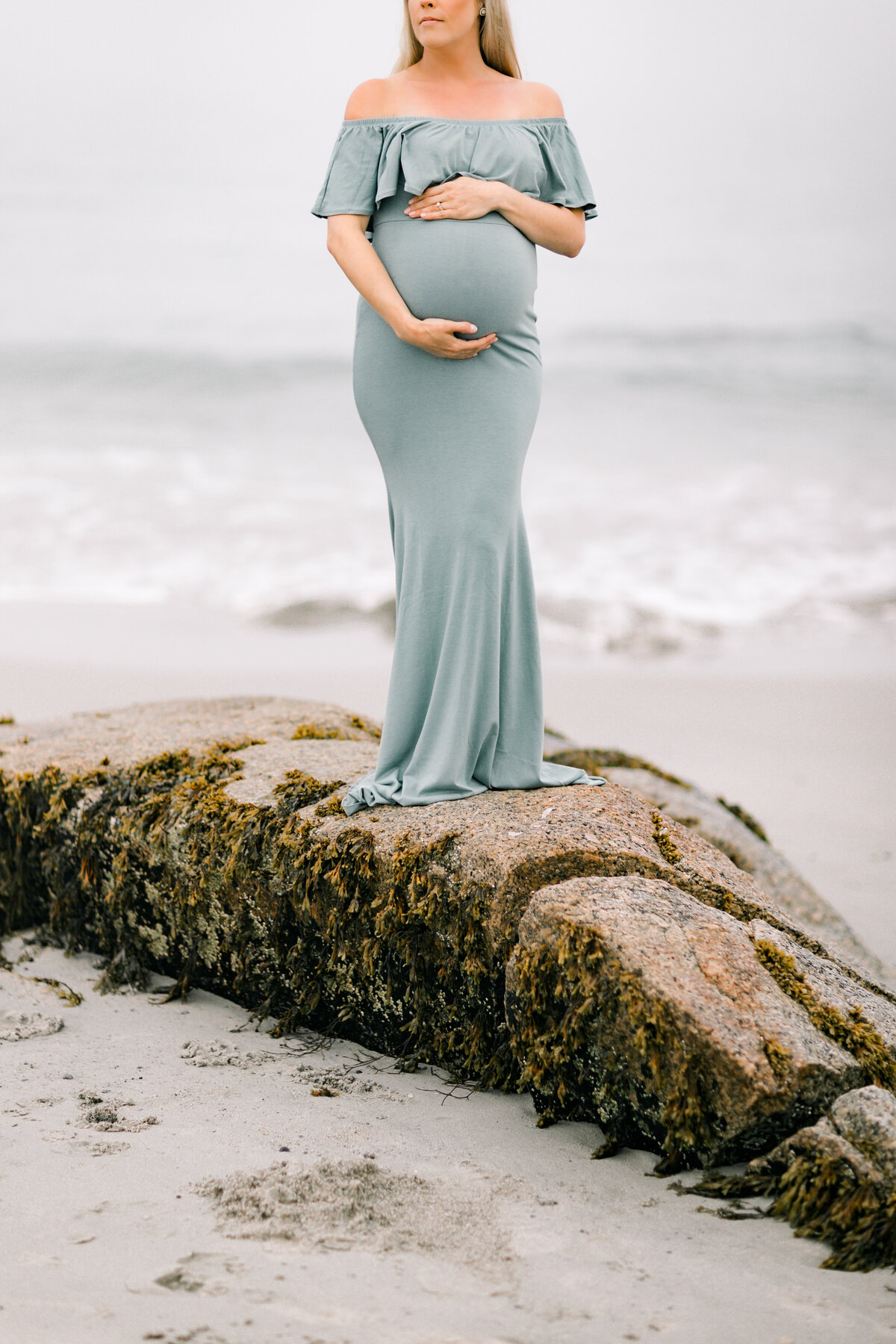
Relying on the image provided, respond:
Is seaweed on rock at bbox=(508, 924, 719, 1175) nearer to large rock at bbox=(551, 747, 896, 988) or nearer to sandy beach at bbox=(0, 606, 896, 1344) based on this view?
sandy beach at bbox=(0, 606, 896, 1344)

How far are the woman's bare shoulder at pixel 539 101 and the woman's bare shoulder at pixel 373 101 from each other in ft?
1.35

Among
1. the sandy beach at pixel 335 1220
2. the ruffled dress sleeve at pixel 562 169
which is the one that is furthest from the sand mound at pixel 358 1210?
the ruffled dress sleeve at pixel 562 169

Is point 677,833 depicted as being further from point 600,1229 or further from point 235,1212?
point 235,1212

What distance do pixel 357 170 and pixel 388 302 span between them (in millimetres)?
449

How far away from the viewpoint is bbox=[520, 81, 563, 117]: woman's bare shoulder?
11.8 feet

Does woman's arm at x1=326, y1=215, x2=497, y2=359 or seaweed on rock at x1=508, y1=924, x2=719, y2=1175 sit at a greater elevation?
woman's arm at x1=326, y1=215, x2=497, y2=359

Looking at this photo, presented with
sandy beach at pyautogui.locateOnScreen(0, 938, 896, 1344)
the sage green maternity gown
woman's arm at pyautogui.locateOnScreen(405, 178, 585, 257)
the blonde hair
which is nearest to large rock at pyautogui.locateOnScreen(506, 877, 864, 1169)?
sandy beach at pyautogui.locateOnScreen(0, 938, 896, 1344)

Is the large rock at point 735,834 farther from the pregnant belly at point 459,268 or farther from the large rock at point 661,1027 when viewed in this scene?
the pregnant belly at point 459,268

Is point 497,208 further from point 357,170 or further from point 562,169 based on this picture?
point 357,170

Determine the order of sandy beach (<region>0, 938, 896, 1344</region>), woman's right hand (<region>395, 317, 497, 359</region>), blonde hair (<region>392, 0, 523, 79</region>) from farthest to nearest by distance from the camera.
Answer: blonde hair (<region>392, 0, 523, 79</region>) < woman's right hand (<region>395, 317, 497, 359</region>) < sandy beach (<region>0, 938, 896, 1344</region>)

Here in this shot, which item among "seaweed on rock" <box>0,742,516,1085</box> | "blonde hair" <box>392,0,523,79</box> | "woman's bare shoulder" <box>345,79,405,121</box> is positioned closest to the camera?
"seaweed on rock" <box>0,742,516,1085</box>

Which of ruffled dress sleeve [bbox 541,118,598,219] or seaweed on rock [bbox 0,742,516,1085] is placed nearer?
seaweed on rock [bbox 0,742,516,1085]

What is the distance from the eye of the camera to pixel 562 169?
3.62 m

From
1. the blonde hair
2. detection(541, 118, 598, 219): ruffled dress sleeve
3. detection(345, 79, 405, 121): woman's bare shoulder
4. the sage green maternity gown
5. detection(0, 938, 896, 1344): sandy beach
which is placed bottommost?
detection(0, 938, 896, 1344): sandy beach
